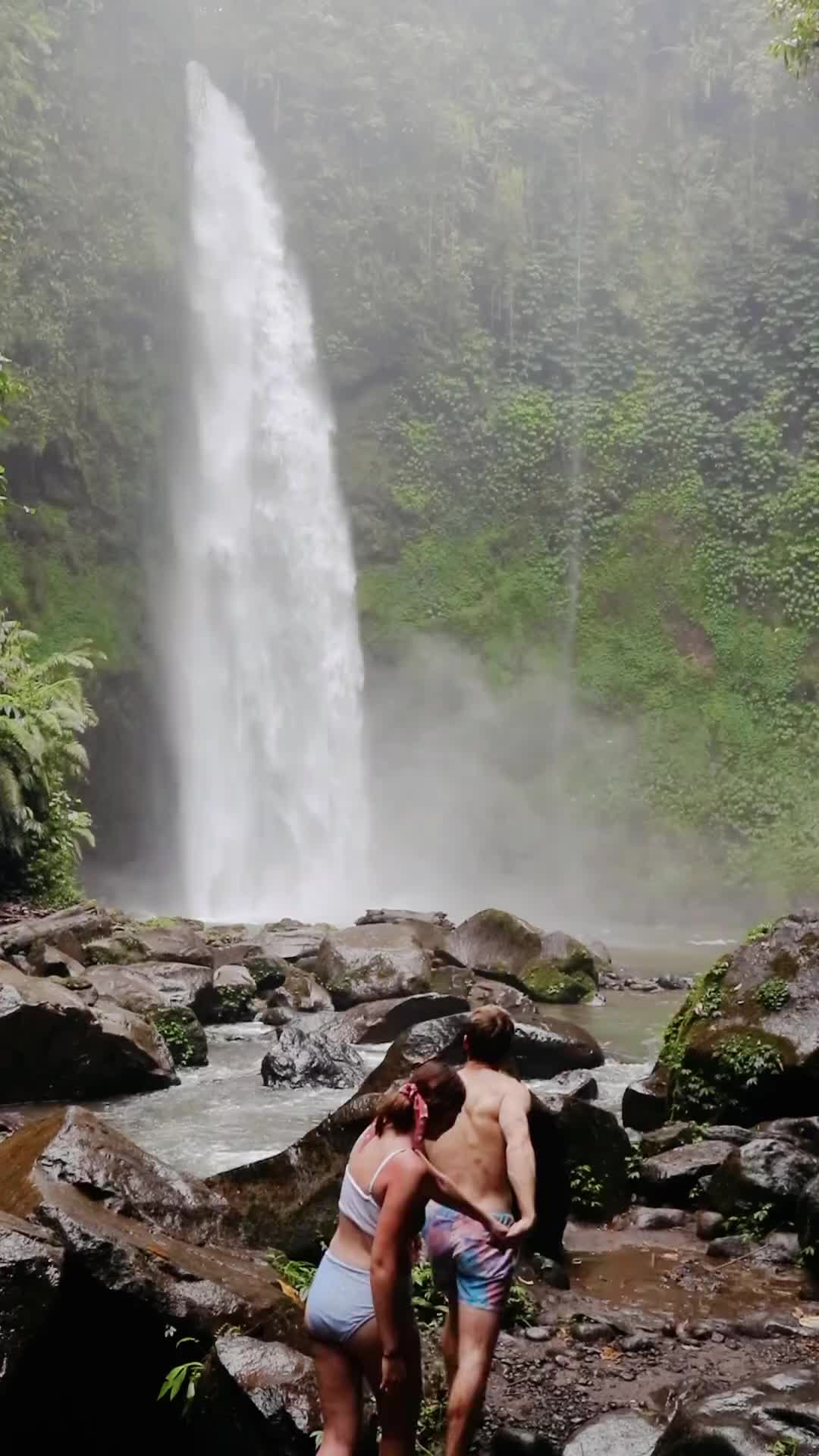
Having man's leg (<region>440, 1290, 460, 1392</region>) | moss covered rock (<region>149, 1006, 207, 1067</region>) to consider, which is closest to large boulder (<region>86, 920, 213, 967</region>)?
moss covered rock (<region>149, 1006, 207, 1067</region>)

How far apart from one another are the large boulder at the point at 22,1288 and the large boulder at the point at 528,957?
10460 mm

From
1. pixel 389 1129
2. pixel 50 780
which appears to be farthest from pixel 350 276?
pixel 389 1129

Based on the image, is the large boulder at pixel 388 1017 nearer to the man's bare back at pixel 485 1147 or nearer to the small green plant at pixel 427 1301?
the small green plant at pixel 427 1301

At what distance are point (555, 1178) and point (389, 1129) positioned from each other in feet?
9.65

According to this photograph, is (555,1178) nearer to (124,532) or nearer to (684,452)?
(124,532)

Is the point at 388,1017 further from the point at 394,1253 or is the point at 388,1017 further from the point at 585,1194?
the point at 394,1253

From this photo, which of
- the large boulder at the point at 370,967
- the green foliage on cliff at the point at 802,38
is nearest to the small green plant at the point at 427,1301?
the large boulder at the point at 370,967

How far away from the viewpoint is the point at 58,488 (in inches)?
954

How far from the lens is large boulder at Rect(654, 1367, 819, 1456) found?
3387mm

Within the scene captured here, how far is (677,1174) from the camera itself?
22.5 feet

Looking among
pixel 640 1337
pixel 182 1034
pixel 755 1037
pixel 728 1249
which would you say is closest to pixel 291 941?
pixel 182 1034

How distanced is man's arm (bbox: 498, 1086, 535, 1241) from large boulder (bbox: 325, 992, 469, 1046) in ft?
24.1

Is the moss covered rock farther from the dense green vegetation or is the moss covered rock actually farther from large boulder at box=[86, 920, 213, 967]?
the dense green vegetation

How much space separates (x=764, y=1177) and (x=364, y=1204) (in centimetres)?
386
